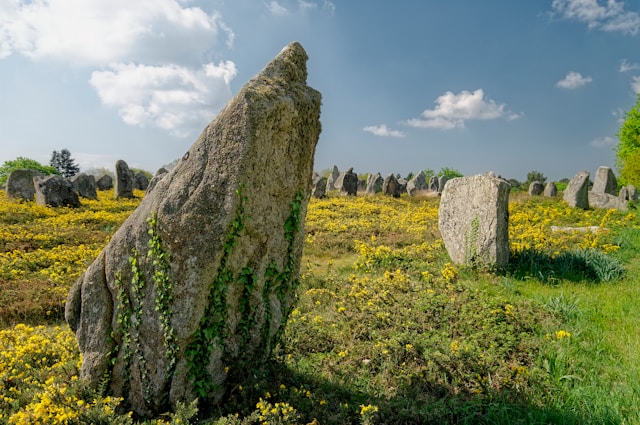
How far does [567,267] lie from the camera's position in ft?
30.2

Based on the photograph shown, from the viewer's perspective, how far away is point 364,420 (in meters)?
3.73

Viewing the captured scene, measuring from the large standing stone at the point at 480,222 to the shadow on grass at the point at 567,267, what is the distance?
48 centimetres

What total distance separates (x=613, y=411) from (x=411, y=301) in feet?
11.5

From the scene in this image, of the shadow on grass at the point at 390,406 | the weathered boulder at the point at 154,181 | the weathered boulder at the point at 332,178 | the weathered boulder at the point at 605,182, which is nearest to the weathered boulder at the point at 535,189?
the weathered boulder at the point at 605,182

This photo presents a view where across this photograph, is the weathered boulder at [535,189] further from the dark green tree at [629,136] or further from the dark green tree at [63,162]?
the dark green tree at [63,162]

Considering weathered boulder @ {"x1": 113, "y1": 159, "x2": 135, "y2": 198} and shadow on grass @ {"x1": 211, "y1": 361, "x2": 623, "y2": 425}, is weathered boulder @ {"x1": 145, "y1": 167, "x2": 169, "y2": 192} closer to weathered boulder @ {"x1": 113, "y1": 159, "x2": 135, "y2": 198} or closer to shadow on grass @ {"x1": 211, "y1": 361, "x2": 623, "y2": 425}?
shadow on grass @ {"x1": 211, "y1": 361, "x2": 623, "y2": 425}

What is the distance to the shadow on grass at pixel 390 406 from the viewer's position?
4.13 metres

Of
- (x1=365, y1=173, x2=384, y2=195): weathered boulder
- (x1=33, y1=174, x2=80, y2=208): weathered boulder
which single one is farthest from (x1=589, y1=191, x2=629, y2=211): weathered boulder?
(x1=33, y1=174, x2=80, y2=208): weathered boulder

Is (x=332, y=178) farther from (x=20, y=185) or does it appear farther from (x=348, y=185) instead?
(x=20, y=185)

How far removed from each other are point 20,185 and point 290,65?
26033 millimetres

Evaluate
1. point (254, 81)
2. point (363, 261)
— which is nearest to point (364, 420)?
point (254, 81)

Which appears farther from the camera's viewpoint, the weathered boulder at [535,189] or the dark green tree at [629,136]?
the dark green tree at [629,136]

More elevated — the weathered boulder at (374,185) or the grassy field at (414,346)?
the weathered boulder at (374,185)

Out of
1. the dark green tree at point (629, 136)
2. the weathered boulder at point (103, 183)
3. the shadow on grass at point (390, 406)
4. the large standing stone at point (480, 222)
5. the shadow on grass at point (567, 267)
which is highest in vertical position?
the dark green tree at point (629, 136)
